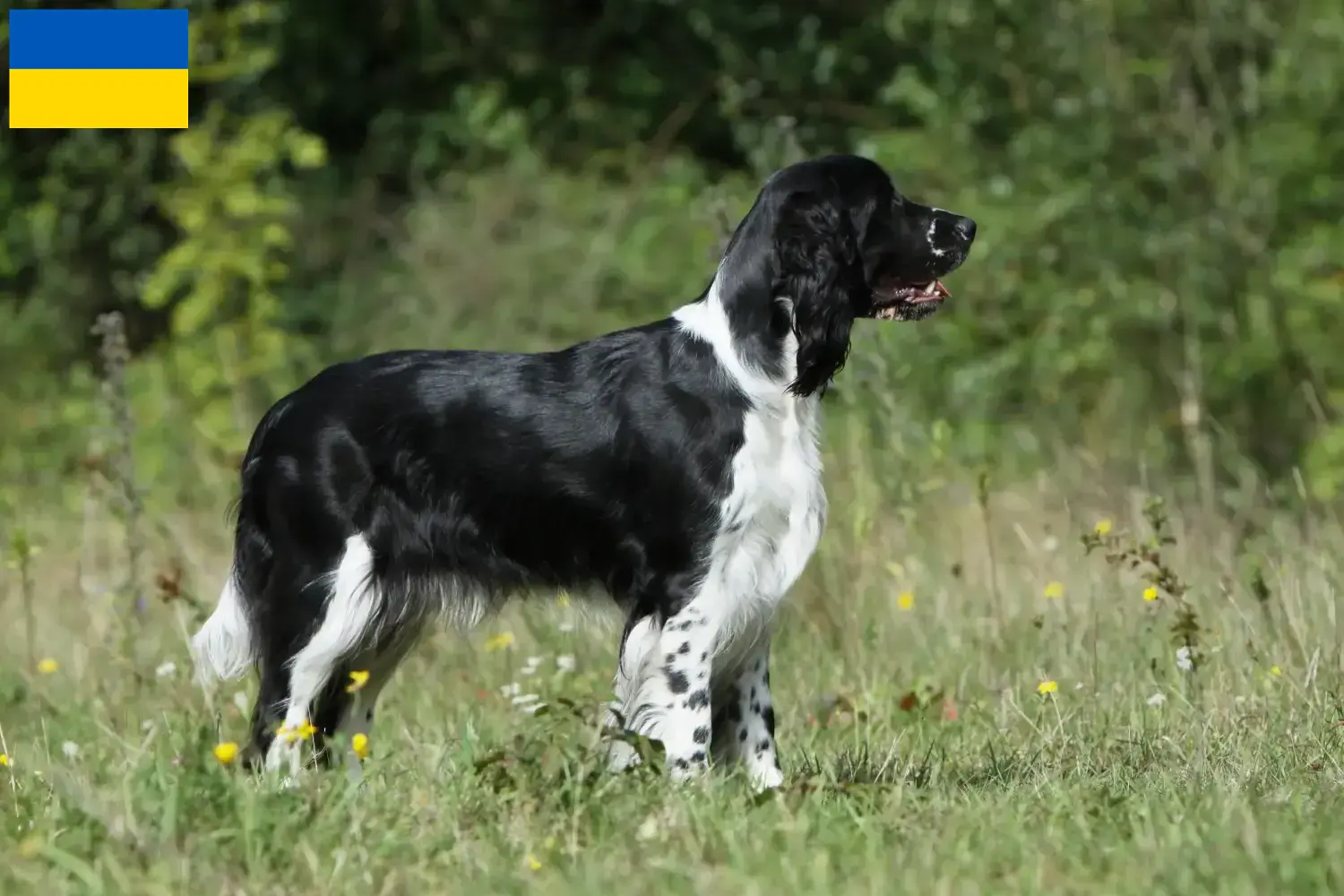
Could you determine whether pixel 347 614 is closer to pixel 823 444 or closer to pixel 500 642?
pixel 500 642

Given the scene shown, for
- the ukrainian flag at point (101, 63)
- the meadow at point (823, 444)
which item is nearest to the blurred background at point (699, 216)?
the meadow at point (823, 444)

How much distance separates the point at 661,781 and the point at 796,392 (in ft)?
3.17

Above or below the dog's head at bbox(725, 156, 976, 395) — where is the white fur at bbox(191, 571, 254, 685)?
below

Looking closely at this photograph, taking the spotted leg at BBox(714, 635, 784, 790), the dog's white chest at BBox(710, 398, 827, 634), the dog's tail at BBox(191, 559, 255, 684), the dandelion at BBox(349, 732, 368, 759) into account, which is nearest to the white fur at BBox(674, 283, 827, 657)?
the dog's white chest at BBox(710, 398, 827, 634)

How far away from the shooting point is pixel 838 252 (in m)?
4.23

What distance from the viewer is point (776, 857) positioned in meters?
3.27

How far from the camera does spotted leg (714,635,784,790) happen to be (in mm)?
4312

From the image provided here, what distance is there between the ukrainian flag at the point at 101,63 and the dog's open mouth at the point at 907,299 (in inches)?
213

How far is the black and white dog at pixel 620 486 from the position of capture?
414 centimetres

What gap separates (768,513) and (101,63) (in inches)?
228

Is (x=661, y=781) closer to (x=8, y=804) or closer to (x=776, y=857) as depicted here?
(x=776, y=857)

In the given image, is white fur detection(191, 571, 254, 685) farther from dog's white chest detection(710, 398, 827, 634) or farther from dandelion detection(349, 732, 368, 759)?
dog's white chest detection(710, 398, 827, 634)

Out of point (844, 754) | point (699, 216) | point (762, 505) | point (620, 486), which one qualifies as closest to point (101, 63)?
point (699, 216)

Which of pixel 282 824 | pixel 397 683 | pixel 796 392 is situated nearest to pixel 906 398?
pixel 397 683
